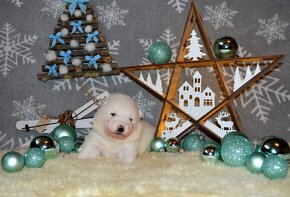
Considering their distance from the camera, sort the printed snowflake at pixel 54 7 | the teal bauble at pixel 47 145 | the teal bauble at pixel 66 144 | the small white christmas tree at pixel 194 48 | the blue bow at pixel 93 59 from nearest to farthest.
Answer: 1. the teal bauble at pixel 47 145
2. the teal bauble at pixel 66 144
3. the small white christmas tree at pixel 194 48
4. the blue bow at pixel 93 59
5. the printed snowflake at pixel 54 7

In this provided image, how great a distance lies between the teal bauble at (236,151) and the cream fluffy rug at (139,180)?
2 cm

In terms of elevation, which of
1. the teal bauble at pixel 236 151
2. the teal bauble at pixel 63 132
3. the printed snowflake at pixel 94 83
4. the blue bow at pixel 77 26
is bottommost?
the teal bauble at pixel 236 151

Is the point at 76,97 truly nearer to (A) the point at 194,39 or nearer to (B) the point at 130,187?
(A) the point at 194,39

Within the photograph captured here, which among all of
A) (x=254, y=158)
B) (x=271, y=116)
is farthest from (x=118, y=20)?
(x=254, y=158)

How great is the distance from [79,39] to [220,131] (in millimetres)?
821

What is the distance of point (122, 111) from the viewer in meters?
1.61

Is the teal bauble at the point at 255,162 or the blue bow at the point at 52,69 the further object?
the blue bow at the point at 52,69

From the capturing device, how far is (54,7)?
6.61 ft

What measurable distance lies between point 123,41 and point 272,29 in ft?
2.44

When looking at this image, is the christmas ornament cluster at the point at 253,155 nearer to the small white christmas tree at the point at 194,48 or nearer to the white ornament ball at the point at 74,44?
the small white christmas tree at the point at 194,48

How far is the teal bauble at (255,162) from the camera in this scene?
1.31 meters

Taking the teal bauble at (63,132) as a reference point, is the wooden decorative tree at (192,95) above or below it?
above

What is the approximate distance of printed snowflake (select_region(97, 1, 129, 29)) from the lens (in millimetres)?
2010

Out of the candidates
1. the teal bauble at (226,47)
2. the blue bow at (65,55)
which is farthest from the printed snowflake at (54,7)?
the teal bauble at (226,47)
